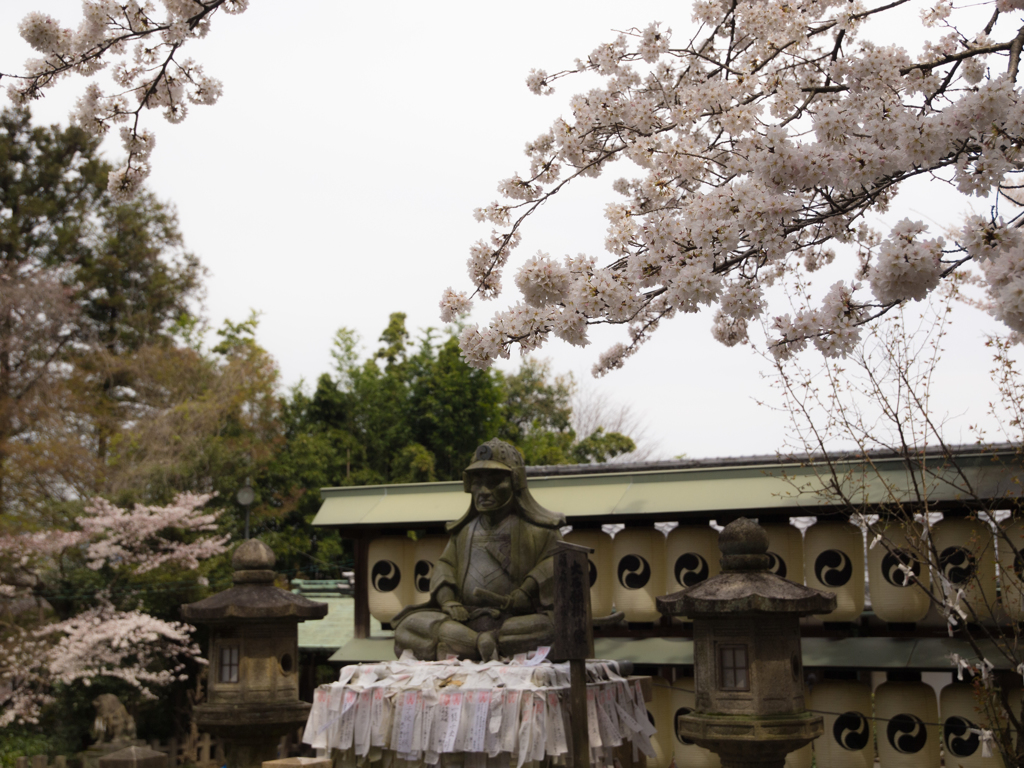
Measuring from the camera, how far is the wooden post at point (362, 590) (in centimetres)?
976

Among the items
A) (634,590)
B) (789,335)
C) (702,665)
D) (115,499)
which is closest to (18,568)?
(115,499)

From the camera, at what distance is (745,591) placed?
6422 millimetres

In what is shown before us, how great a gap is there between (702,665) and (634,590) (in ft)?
6.50

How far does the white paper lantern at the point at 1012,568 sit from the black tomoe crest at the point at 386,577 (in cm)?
519

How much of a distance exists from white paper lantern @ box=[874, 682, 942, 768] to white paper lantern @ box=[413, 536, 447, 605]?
404cm

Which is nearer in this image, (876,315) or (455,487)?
(876,315)

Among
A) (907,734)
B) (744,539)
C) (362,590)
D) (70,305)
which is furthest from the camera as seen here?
(70,305)

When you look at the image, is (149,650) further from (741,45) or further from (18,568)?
(741,45)

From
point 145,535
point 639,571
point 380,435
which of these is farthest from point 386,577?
point 380,435

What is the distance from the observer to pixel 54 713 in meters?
16.2

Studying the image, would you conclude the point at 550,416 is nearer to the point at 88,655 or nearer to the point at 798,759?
the point at 88,655

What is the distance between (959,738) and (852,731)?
2.46ft

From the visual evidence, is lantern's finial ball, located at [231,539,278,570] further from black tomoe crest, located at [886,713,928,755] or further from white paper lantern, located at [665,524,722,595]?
black tomoe crest, located at [886,713,928,755]

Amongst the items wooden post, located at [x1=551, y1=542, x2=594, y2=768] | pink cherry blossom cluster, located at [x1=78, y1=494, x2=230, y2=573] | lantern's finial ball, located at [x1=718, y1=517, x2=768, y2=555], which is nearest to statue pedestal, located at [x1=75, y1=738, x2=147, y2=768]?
pink cherry blossom cluster, located at [x1=78, y1=494, x2=230, y2=573]
